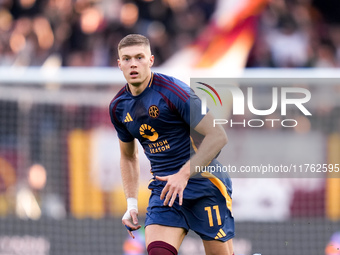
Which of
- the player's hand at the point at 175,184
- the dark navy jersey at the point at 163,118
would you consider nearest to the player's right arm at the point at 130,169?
the dark navy jersey at the point at 163,118

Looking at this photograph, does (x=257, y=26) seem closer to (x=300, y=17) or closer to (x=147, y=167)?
(x=300, y=17)

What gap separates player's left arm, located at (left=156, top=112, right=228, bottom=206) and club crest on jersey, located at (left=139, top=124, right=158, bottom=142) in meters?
0.37

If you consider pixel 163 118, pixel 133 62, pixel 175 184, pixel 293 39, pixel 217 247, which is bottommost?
pixel 217 247

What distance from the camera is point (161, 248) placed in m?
5.00

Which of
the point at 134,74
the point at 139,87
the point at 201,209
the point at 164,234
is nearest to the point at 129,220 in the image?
the point at 164,234

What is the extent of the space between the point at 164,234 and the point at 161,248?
0.14 meters

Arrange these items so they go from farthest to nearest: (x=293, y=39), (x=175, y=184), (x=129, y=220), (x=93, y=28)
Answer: (x=93, y=28) < (x=293, y=39) < (x=129, y=220) < (x=175, y=184)

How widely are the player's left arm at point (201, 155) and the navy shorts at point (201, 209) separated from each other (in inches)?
10.5

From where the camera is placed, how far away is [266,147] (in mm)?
8859

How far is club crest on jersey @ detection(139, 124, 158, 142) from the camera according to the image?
17.0 ft

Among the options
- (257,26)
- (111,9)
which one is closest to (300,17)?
(257,26)

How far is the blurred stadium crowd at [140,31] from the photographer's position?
10.7 metres

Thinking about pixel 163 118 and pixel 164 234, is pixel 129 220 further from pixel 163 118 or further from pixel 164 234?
pixel 163 118

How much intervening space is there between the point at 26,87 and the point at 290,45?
4.16m
